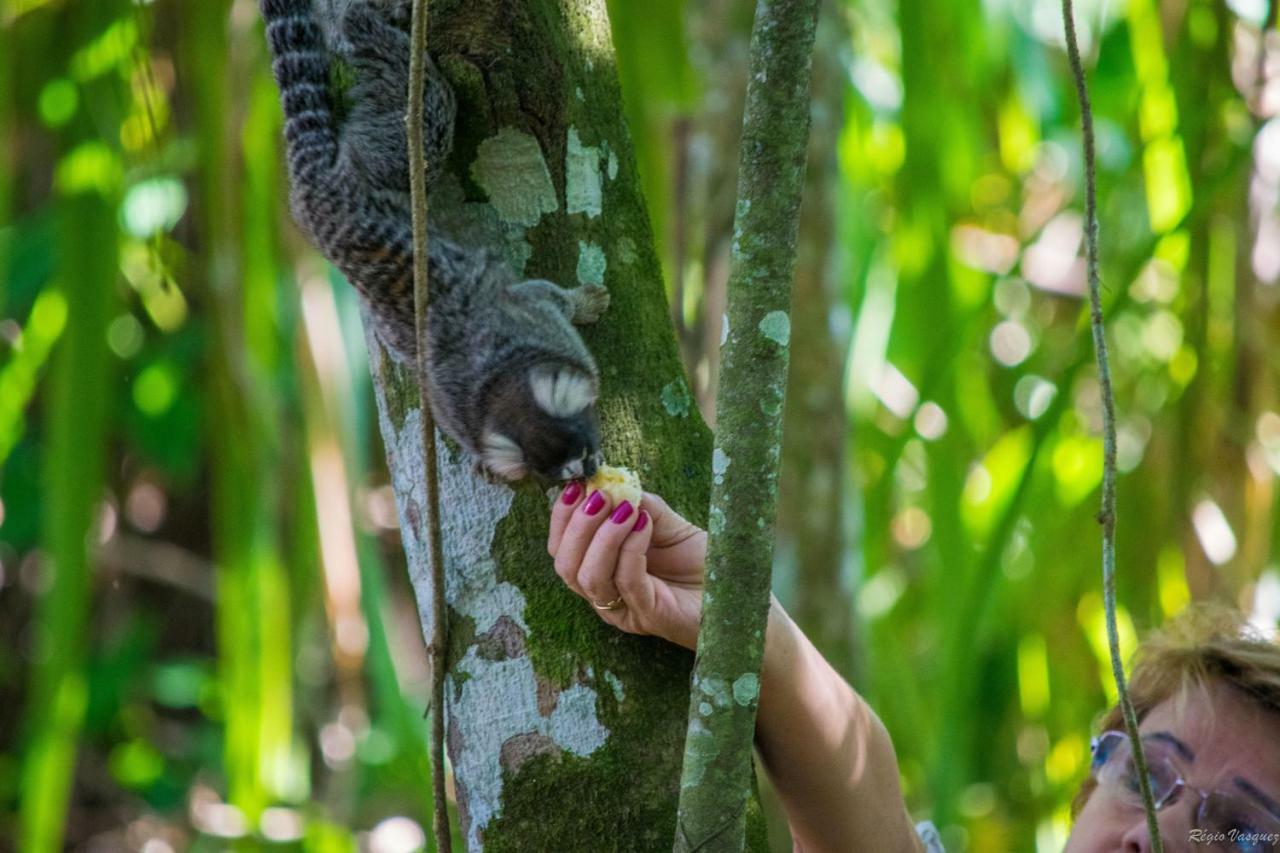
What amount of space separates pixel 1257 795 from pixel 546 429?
895mm

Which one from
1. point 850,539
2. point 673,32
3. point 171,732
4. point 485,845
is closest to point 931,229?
point 850,539

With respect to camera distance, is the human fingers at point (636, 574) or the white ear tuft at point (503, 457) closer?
the human fingers at point (636, 574)

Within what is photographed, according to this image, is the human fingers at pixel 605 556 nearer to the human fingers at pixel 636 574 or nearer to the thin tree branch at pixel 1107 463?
the human fingers at pixel 636 574

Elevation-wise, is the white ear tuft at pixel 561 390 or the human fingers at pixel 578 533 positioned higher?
the white ear tuft at pixel 561 390

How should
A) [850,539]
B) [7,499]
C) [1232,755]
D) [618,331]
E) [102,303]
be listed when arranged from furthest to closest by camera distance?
1. [7,499]
2. [850,539]
3. [102,303]
4. [1232,755]
5. [618,331]

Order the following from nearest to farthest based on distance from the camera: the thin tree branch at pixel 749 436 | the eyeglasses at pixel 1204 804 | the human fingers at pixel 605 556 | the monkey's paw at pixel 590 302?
the thin tree branch at pixel 749 436 → the human fingers at pixel 605 556 → the monkey's paw at pixel 590 302 → the eyeglasses at pixel 1204 804

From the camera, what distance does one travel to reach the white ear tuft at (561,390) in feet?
4.91

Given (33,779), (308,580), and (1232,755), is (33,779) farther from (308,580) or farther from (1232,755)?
(1232,755)

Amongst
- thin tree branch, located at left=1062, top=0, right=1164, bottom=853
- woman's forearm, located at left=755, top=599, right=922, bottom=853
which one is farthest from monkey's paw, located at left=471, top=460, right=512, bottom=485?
thin tree branch, located at left=1062, top=0, right=1164, bottom=853

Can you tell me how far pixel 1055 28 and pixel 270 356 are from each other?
209 cm

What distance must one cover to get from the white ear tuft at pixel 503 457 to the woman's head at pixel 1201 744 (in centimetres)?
79

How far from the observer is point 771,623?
125 cm

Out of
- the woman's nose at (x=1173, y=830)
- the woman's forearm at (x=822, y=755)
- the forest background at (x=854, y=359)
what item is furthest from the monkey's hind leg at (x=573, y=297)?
the woman's nose at (x=1173, y=830)

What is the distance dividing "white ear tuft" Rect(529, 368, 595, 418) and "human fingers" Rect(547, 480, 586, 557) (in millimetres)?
171
